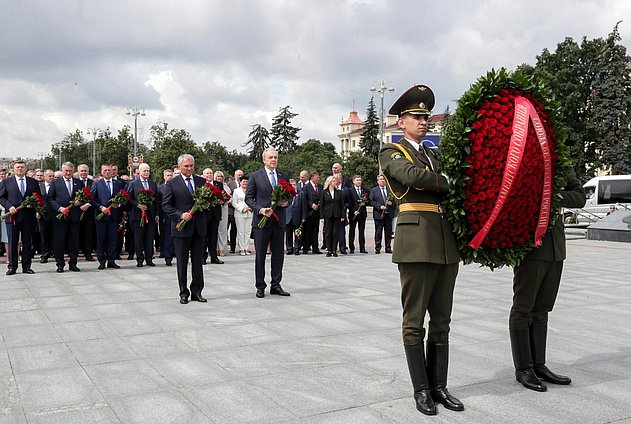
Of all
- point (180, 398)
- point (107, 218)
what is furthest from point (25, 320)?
point (107, 218)

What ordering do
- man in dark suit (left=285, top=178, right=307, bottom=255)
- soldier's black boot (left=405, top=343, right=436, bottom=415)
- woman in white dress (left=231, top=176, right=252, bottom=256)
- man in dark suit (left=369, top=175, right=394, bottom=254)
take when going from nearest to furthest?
soldier's black boot (left=405, top=343, right=436, bottom=415), woman in white dress (left=231, top=176, right=252, bottom=256), man in dark suit (left=285, top=178, right=307, bottom=255), man in dark suit (left=369, top=175, right=394, bottom=254)

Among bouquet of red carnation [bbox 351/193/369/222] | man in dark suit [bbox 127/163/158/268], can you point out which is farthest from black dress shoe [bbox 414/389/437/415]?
bouquet of red carnation [bbox 351/193/369/222]

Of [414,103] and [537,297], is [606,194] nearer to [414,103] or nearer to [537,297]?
[537,297]

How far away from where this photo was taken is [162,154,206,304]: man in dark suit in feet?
28.6

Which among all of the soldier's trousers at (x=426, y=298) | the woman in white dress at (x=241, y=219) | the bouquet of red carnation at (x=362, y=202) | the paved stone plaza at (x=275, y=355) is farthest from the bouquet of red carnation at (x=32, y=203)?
the soldier's trousers at (x=426, y=298)

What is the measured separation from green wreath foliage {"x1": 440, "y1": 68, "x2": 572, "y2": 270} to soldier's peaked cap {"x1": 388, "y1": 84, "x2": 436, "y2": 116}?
20 cm

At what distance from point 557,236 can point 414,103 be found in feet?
4.90

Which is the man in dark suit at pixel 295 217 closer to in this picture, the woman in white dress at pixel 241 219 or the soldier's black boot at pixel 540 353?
the woman in white dress at pixel 241 219

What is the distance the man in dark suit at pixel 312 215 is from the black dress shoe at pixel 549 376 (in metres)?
10.8

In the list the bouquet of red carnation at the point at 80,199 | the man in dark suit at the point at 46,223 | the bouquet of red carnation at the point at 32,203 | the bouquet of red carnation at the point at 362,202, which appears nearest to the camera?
the bouquet of red carnation at the point at 32,203

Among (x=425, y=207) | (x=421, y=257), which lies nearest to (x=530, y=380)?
(x=421, y=257)

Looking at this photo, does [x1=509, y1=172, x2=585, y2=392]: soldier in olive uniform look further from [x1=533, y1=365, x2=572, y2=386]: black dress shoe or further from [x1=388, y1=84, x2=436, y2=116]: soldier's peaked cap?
[x1=388, y1=84, x2=436, y2=116]: soldier's peaked cap

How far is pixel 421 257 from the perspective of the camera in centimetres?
429

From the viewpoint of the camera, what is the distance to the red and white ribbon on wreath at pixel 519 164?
4.24 m
